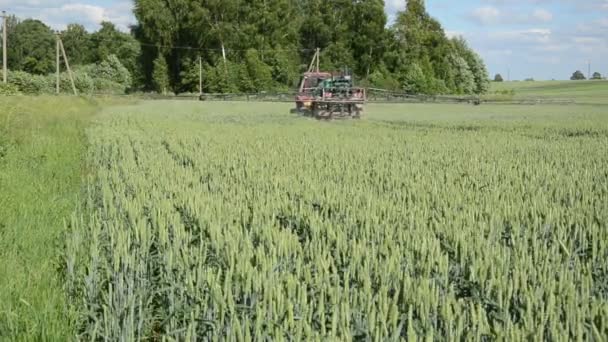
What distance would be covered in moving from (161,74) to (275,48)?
11524 millimetres

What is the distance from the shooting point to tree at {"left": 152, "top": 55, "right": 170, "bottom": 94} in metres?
65.4

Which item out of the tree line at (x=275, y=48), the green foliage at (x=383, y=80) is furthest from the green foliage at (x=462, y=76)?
the green foliage at (x=383, y=80)

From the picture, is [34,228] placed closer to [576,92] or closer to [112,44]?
[576,92]

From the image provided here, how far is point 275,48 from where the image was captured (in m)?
70.0

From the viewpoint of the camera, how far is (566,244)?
4906 mm

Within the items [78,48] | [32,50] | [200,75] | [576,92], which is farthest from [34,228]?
[78,48]

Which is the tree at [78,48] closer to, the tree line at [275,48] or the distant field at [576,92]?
the tree line at [275,48]

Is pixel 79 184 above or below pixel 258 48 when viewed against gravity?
below

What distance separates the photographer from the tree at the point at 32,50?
8581 centimetres

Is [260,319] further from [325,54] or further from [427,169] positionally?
[325,54]

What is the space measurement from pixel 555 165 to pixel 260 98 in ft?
162

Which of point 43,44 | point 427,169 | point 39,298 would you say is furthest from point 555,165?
point 43,44

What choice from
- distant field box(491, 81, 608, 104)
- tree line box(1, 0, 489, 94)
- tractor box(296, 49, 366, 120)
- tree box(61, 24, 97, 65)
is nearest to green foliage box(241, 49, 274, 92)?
tree line box(1, 0, 489, 94)

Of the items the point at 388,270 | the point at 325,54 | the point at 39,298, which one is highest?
the point at 325,54
